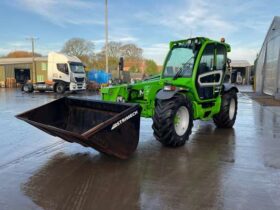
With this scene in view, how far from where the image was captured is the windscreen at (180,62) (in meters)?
7.06

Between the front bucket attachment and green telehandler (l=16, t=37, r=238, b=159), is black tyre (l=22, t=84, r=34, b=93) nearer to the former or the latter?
green telehandler (l=16, t=37, r=238, b=159)

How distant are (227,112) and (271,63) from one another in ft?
46.7

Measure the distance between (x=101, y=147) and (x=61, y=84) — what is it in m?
22.2

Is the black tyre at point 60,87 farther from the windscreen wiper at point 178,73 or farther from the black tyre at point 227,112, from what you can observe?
the windscreen wiper at point 178,73

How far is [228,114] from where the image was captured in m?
8.48

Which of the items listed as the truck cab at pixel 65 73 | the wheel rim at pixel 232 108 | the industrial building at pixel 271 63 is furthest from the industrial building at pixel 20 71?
the wheel rim at pixel 232 108

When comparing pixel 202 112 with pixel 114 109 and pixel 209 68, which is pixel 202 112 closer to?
pixel 209 68

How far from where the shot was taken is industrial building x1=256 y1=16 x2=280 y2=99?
1872 cm

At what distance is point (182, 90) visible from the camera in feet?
21.9

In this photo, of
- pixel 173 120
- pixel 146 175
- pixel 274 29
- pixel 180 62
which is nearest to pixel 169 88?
pixel 173 120

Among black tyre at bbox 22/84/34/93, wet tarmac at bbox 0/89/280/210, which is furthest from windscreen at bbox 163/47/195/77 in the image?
black tyre at bbox 22/84/34/93

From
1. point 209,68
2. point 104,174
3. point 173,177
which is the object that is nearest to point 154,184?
point 173,177

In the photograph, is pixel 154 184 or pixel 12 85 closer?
pixel 154 184

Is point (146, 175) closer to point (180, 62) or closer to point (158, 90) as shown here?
point (158, 90)
